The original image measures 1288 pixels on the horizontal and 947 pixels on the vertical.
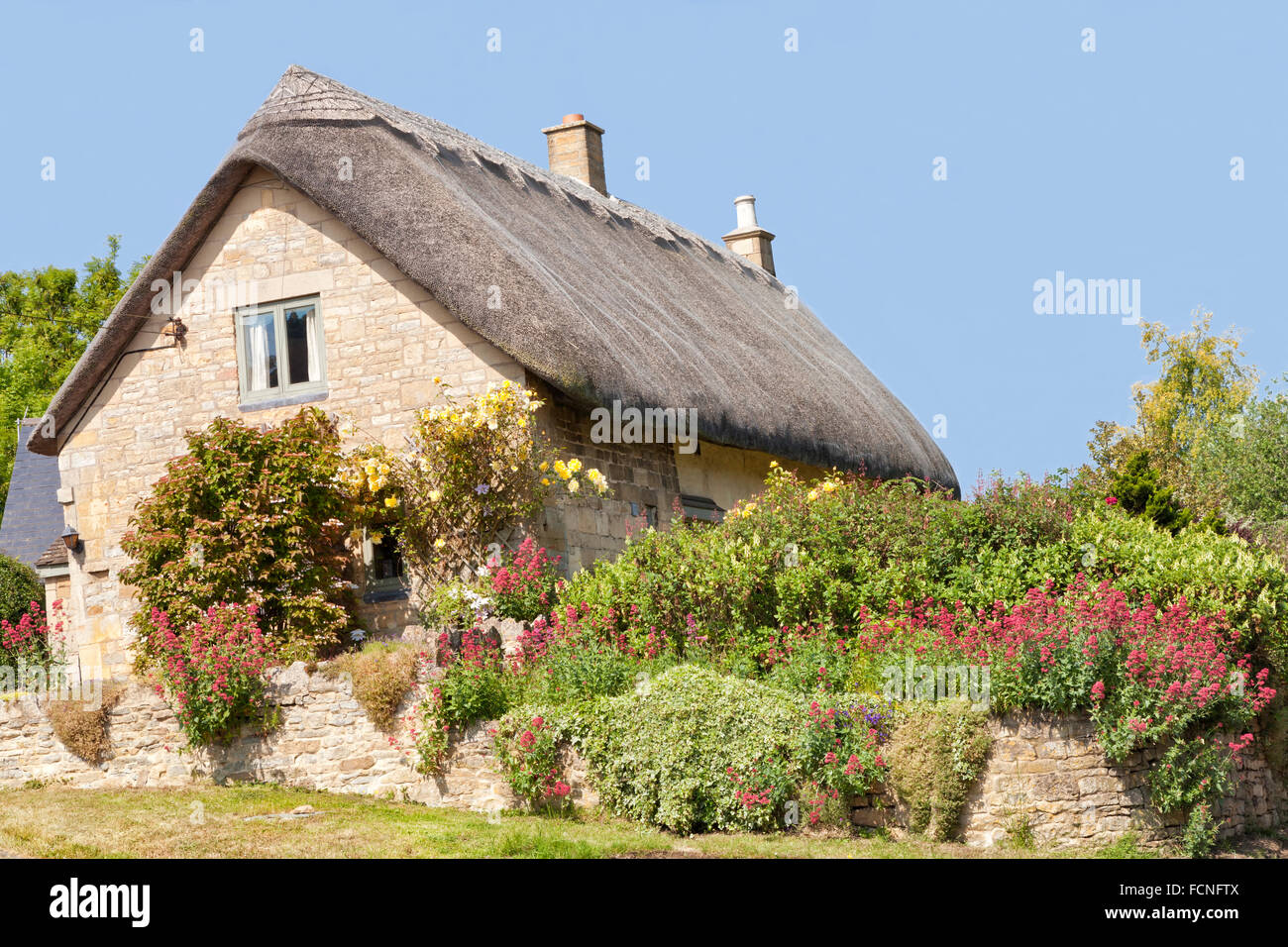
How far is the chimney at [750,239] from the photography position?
27.1 m

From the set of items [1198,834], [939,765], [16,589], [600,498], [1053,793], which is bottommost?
[1198,834]

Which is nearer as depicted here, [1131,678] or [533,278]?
[1131,678]

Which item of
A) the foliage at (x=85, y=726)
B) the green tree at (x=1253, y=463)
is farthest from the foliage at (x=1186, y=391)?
the foliage at (x=85, y=726)

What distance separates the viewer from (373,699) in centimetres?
1195

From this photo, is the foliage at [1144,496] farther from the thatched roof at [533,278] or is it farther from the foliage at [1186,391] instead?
the foliage at [1186,391]

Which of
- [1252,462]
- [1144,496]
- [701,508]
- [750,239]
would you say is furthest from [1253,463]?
[701,508]

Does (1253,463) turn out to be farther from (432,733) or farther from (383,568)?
(432,733)

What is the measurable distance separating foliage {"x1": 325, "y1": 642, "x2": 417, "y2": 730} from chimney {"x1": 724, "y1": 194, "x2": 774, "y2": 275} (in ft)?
52.8

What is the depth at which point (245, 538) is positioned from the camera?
13672mm

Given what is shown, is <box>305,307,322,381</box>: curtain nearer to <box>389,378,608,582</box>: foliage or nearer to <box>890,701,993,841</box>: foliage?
<box>389,378,608,582</box>: foliage

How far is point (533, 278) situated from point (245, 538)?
11.5 ft

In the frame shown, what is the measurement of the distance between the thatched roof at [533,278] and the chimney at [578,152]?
2.19m

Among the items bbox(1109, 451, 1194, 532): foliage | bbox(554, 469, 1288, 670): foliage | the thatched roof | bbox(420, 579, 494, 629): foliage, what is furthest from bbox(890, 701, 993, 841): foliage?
bbox(1109, 451, 1194, 532): foliage

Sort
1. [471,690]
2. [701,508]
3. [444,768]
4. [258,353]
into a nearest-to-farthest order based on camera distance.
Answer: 1. [471,690]
2. [444,768]
3. [258,353]
4. [701,508]
